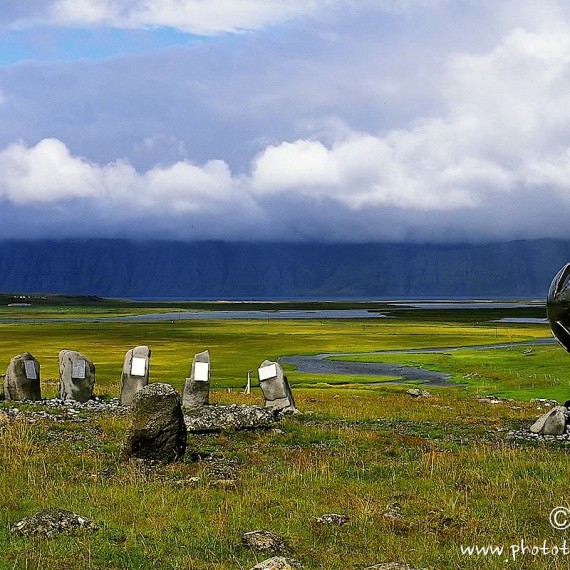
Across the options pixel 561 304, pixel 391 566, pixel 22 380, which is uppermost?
pixel 561 304

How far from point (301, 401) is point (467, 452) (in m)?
17.5

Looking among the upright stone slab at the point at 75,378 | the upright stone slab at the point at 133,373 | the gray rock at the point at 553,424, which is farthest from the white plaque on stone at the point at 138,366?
the gray rock at the point at 553,424

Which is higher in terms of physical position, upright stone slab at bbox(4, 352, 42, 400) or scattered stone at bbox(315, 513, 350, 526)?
upright stone slab at bbox(4, 352, 42, 400)

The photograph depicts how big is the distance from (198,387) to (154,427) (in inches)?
476

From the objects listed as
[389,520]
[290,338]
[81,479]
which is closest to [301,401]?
[81,479]

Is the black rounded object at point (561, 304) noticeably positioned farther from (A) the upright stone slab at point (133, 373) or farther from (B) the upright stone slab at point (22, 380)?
(B) the upright stone slab at point (22, 380)

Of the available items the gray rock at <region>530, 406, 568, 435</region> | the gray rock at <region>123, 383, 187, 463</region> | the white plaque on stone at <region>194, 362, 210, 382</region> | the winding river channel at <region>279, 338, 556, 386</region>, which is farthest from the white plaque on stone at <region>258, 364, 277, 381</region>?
the winding river channel at <region>279, 338, 556, 386</region>

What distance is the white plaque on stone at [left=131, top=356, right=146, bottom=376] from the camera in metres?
30.3

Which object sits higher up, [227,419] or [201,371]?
[201,371]

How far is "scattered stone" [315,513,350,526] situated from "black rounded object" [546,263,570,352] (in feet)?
28.2

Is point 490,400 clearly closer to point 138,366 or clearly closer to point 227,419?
point 138,366

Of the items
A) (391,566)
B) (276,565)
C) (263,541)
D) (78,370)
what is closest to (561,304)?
(391,566)

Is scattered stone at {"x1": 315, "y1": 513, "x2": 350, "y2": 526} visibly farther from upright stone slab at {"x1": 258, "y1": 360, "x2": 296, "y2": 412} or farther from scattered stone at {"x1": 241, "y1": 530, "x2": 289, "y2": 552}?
upright stone slab at {"x1": 258, "y1": 360, "x2": 296, "y2": 412}

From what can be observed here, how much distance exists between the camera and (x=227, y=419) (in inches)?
870
